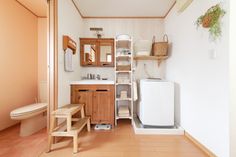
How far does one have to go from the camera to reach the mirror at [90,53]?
332cm

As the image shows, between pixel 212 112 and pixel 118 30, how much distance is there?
2.59m

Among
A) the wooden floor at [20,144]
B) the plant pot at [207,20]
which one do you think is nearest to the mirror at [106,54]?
the wooden floor at [20,144]

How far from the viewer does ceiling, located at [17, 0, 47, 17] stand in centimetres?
280

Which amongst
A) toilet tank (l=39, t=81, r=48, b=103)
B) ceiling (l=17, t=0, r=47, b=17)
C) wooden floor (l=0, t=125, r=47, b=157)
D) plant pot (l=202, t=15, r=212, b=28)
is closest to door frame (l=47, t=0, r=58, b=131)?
wooden floor (l=0, t=125, r=47, b=157)

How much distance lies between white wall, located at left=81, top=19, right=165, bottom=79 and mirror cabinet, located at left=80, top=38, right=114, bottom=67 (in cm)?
18

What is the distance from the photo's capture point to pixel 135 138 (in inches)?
89.0

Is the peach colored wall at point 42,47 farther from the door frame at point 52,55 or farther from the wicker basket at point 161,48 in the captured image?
the wicker basket at point 161,48

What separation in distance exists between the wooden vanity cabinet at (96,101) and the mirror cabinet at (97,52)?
33.0 inches

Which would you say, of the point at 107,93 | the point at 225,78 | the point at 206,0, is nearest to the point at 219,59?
the point at 225,78

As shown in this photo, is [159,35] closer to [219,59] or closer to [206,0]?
[206,0]

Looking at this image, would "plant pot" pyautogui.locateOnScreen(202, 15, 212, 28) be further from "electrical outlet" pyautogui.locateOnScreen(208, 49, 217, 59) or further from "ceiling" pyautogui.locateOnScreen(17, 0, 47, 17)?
"ceiling" pyautogui.locateOnScreen(17, 0, 47, 17)

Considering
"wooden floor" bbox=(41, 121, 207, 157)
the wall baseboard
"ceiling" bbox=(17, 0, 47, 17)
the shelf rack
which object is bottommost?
"wooden floor" bbox=(41, 121, 207, 157)

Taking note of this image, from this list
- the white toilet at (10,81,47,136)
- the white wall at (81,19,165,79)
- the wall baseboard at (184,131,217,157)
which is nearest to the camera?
the wall baseboard at (184,131,217,157)

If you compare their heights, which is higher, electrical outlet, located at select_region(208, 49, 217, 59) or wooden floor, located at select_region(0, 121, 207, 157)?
electrical outlet, located at select_region(208, 49, 217, 59)
